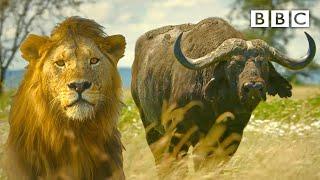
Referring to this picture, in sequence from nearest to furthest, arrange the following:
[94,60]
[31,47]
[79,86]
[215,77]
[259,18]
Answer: [79,86] < [94,60] < [31,47] < [215,77] < [259,18]

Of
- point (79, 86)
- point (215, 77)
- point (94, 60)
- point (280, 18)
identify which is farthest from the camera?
point (280, 18)

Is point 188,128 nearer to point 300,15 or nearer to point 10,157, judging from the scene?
point 300,15

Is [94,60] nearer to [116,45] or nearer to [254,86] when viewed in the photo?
[116,45]

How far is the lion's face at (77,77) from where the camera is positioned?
21.6 feet

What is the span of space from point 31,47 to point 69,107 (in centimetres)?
59

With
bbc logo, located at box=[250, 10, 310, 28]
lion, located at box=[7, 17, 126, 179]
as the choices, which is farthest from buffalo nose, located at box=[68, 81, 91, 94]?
bbc logo, located at box=[250, 10, 310, 28]

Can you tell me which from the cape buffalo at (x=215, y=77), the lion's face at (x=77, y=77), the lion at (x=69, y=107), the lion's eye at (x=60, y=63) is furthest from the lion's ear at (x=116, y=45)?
the cape buffalo at (x=215, y=77)

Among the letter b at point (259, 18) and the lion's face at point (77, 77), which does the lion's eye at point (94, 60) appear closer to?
the lion's face at point (77, 77)

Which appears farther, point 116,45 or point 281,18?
point 281,18

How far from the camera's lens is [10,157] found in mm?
7012

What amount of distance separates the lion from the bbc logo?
4869mm

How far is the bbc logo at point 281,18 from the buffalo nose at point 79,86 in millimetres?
5301

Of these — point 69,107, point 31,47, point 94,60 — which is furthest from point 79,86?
point 31,47

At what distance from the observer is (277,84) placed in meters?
11.2
